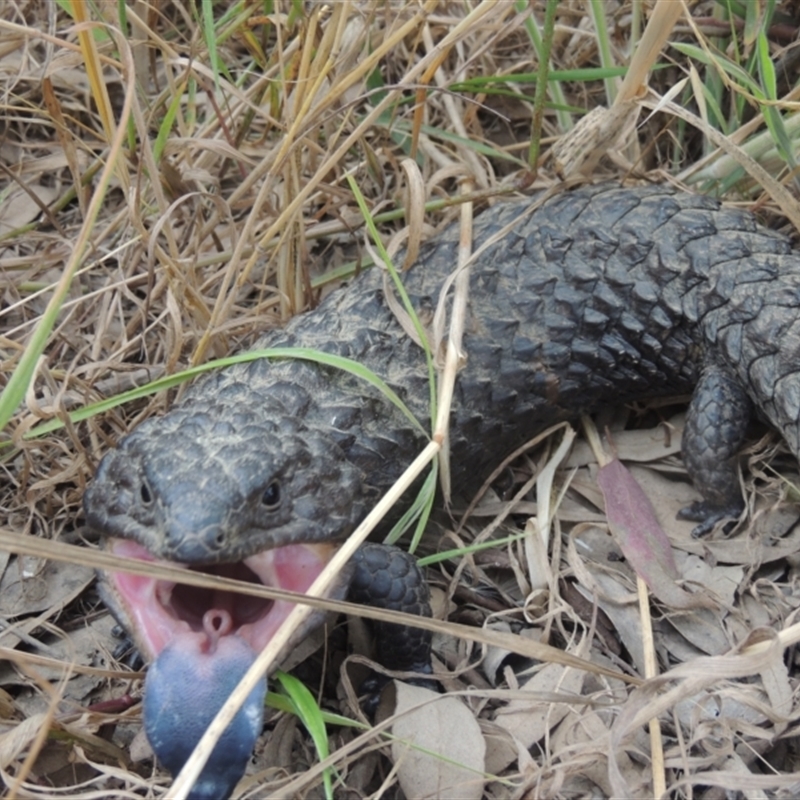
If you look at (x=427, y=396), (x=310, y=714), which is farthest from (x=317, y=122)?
(x=310, y=714)

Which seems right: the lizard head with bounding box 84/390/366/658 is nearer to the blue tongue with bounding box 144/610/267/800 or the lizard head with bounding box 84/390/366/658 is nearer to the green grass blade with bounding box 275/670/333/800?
the blue tongue with bounding box 144/610/267/800

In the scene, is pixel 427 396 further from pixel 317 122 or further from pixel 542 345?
pixel 317 122

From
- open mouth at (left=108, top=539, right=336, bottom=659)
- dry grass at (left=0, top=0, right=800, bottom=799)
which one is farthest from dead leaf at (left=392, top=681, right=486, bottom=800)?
open mouth at (left=108, top=539, right=336, bottom=659)

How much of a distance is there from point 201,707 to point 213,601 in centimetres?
30

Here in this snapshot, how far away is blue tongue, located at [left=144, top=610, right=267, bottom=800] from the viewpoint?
212 cm

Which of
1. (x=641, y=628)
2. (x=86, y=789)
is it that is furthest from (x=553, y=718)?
(x=86, y=789)

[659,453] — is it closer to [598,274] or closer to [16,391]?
[598,274]

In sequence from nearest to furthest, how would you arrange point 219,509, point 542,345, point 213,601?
point 219,509 → point 213,601 → point 542,345

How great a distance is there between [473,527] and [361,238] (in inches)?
42.8

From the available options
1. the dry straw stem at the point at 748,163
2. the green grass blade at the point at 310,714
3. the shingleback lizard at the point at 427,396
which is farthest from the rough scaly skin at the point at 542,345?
the green grass blade at the point at 310,714

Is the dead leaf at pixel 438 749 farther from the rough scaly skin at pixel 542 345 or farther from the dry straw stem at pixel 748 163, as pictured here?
the dry straw stem at pixel 748 163

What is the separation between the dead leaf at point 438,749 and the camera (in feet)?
7.84

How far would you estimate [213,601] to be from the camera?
2.40m

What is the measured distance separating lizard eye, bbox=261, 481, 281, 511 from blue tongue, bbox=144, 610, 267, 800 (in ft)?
1.07
